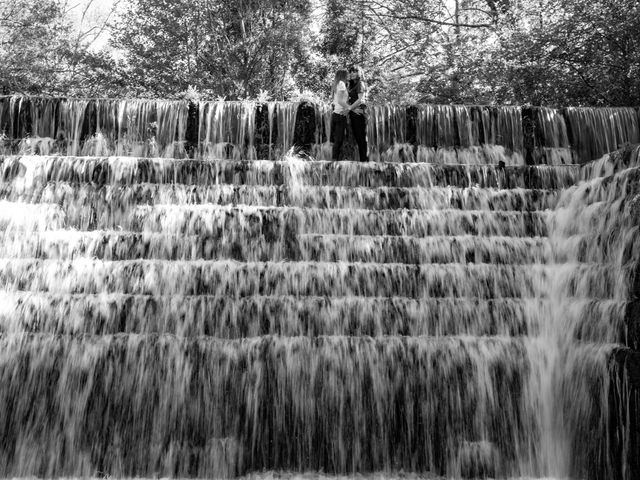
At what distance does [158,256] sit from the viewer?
24.8 feet

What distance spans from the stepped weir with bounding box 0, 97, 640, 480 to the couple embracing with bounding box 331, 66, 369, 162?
1387 millimetres

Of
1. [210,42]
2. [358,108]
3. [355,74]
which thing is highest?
[210,42]

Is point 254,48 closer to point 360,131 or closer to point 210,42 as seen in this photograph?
point 210,42

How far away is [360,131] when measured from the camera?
1027 cm

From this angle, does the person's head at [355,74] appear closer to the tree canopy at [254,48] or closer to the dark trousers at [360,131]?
the dark trousers at [360,131]

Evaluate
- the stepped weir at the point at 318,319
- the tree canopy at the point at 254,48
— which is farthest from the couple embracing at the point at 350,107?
the tree canopy at the point at 254,48

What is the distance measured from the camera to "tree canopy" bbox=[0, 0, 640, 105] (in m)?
19.4

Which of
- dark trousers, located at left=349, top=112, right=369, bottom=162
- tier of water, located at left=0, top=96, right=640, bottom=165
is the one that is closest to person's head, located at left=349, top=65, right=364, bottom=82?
dark trousers, located at left=349, top=112, right=369, bottom=162

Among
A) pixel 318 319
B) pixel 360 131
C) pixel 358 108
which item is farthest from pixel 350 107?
pixel 318 319

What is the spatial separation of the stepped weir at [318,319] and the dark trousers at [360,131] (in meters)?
1.32

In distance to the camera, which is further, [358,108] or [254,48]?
[254,48]

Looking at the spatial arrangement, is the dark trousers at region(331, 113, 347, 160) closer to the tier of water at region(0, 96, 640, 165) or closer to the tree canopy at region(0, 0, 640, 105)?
the tier of water at region(0, 96, 640, 165)

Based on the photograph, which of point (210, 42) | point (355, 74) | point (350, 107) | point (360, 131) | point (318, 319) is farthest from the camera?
point (210, 42)

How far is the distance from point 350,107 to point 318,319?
4.47 meters
